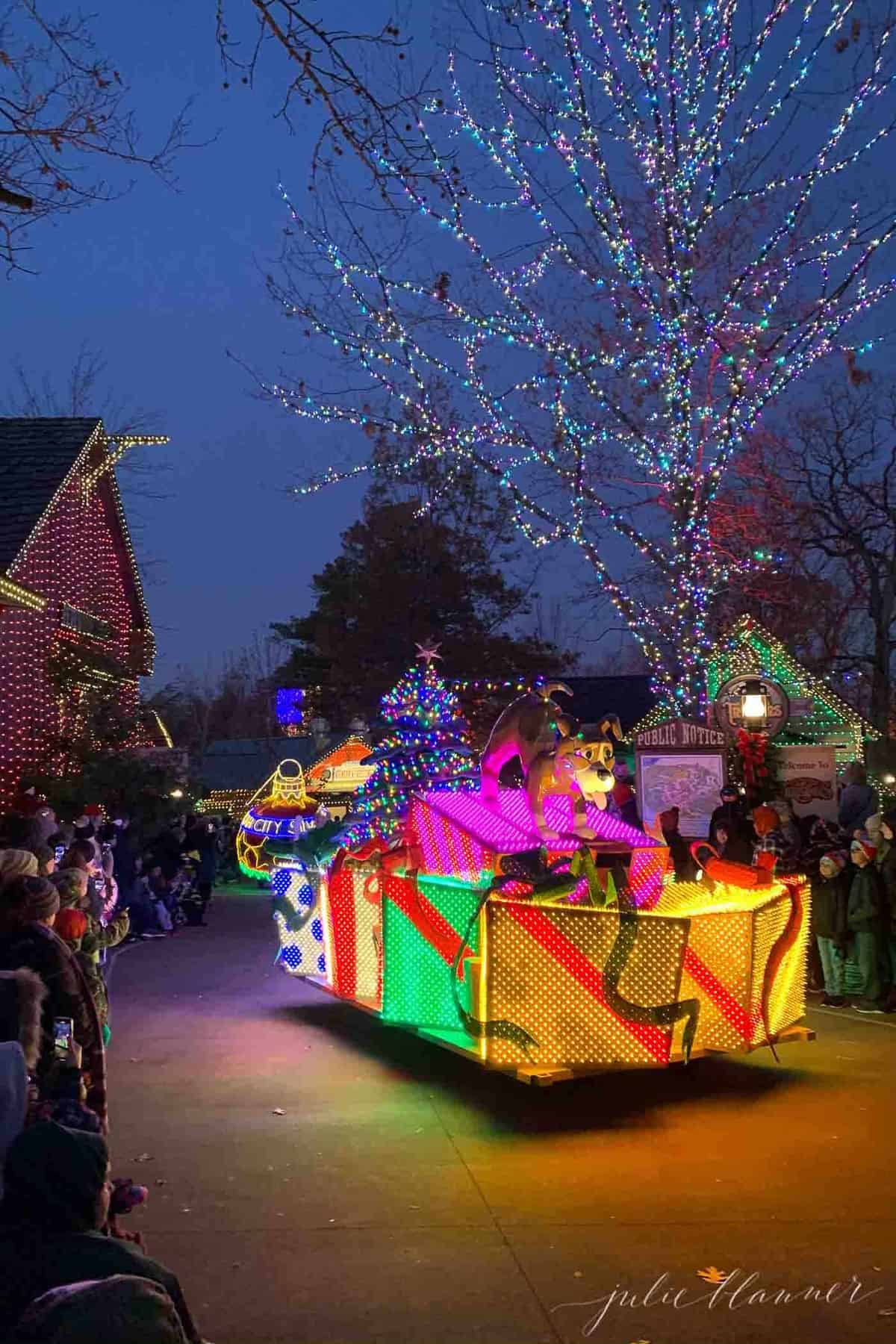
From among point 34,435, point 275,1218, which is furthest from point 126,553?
point 275,1218

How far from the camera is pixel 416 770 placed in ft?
44.4

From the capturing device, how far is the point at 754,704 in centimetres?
1627

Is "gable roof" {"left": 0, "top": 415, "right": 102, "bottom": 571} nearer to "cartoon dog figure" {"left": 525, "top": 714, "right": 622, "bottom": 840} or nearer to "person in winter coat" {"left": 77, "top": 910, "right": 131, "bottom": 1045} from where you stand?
"person in winter coat" {"left": 77, "top": 910, "right": 131, "bottom": 1045}

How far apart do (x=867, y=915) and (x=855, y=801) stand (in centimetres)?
311

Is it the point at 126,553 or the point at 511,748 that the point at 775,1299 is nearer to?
the point at 511,748

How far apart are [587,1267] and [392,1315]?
2.79 feet

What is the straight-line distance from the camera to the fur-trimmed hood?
171 inches

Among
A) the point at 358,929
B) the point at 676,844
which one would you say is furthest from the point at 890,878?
the point at 358,929

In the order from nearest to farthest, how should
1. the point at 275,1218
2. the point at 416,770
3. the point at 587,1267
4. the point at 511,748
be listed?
1. the point at 587,1267
2. the point at 275,1218
3. the point at 511,748
4. the point at 416,770

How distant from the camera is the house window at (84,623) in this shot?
68.5 ft

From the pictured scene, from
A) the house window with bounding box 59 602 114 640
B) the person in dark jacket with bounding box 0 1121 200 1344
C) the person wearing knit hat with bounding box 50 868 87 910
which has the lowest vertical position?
the person in dark jacket with bounding box 0 1121 200 1344

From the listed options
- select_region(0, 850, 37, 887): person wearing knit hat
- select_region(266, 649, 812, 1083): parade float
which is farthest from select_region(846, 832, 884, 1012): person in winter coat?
select_region(0, 850, 37, 887): person wearing knit hat

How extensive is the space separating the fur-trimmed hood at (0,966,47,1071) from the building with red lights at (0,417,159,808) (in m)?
11.9

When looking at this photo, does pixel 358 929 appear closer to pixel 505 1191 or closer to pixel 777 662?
pixel 505 1191
